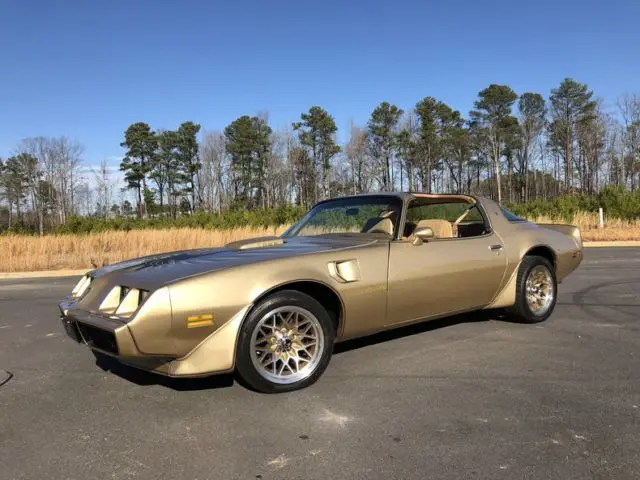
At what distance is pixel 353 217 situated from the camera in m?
4.97

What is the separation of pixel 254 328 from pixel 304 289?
21.6 inches

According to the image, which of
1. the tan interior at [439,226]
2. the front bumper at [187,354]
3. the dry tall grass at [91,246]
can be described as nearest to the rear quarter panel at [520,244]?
the tan interior at [439,226]

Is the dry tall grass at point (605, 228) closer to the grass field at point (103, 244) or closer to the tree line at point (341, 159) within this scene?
the grass field at point (103, 244)

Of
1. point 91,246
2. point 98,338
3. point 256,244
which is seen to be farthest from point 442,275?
point 91,246

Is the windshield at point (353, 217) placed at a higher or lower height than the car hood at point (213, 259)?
higher

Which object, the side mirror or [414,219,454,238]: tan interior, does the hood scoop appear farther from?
[414,219,454,238]: tan interior

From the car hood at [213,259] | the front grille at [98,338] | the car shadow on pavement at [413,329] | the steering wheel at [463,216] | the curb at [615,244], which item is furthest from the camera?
the curb at [615,244]

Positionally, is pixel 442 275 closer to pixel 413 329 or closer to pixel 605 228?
pixel 413 329

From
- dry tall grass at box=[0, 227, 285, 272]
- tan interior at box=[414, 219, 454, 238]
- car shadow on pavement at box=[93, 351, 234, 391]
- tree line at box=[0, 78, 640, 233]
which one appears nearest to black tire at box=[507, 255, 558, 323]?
tan interior at box=[414, 219, 454, 238]

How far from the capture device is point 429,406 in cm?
338

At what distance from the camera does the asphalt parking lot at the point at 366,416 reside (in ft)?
8.64

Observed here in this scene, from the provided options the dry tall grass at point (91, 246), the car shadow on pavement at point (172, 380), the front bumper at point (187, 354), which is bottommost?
the car shadow on pavement at point (172, 380)

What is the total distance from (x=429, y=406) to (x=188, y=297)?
5.57ft

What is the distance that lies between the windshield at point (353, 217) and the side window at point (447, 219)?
0.24 m
